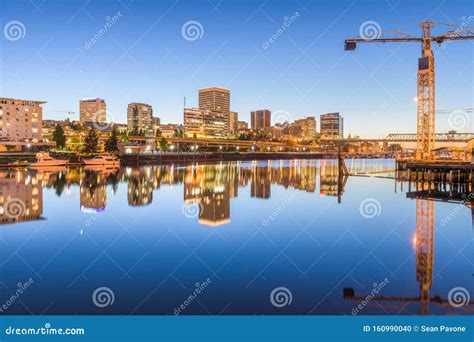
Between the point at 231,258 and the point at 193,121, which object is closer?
the point at 231,258

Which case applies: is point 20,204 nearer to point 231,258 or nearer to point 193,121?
point 231,258

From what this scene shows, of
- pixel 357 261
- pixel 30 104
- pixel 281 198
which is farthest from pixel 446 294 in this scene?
pixel 30 104

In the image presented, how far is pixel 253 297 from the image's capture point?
5.13 metres

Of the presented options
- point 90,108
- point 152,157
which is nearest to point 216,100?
point 90,108

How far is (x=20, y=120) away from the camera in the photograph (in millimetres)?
60375

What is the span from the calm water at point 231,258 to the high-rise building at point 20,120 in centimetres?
5384

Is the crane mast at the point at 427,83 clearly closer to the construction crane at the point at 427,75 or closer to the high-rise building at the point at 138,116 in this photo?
the construction crane at the point at 427,75

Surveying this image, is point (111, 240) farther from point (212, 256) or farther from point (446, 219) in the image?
point (446, 219)

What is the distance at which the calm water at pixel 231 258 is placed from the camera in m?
4.98

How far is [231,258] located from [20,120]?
210 ft

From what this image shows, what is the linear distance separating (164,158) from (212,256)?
176ft

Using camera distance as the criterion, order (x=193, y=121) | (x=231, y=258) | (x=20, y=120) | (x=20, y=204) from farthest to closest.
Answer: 1. (x=193, y=121)
2. (x=20, y=120)
3. (x=20, y=204)
4. (x=231, y=258)

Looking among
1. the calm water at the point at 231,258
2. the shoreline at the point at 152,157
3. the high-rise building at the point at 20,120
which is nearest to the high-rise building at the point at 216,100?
the shoreline at the point at 152,157

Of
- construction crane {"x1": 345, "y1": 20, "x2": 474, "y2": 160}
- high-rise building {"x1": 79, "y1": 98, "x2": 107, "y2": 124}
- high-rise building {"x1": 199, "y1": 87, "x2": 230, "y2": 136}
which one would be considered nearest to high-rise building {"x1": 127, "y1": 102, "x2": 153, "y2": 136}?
high-rise building {"x1": 79, "y1": 98, "x2": 107, "y2": 124}
